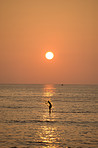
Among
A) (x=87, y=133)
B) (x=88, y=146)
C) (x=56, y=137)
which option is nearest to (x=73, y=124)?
(x=87, y=133)

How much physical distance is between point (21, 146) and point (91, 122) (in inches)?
513

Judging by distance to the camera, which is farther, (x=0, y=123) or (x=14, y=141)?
(x=0, y=123)

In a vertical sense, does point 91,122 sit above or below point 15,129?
above

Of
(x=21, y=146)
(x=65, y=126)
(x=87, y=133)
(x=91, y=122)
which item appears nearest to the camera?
(x=21, y=146)

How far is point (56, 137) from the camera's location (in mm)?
22172

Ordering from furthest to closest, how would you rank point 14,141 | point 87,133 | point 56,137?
point 87,133
point 56,137
point 14,141

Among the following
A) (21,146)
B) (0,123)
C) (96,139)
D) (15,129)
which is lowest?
(21,146)

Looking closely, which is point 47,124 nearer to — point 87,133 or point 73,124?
point 73,124

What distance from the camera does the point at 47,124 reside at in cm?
2834

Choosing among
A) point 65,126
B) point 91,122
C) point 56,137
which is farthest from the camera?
point 91,122

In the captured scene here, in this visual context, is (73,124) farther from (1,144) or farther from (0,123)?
(1,144)

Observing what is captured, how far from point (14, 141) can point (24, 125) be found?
689 cm

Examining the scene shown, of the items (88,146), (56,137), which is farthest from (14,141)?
(88,146)

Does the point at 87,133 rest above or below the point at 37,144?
above
